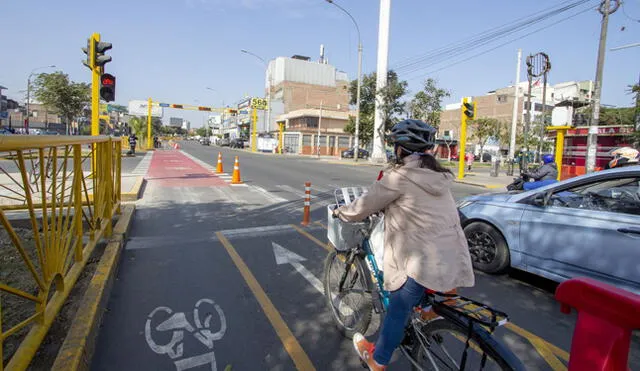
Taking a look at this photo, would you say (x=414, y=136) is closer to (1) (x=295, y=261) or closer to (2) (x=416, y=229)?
(2) (x=416, y=229)

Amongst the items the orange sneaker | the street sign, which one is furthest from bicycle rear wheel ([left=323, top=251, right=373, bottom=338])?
the street sign

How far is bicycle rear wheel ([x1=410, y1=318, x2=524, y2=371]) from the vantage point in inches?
80.1

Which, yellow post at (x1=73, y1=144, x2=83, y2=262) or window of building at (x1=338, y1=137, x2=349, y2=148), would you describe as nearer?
yellow post at (x1=73, y1=144, x2=83, y2=262)

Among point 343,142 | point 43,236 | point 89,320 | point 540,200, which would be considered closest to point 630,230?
point 540,200

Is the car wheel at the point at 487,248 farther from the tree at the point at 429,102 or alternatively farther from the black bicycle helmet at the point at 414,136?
the tree at the point at 429,102

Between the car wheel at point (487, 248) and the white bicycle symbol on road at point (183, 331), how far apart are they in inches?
129

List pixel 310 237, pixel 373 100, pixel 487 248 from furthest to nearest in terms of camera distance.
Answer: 1. pixel 373 100
2. pixel 310 237
3. pixel 487 248

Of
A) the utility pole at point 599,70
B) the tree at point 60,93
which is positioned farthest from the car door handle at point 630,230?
the tree at point 60,93

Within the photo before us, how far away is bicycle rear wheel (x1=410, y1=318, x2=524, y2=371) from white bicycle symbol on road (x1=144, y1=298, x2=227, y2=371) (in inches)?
61.9

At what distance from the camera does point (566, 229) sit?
4199 millimetres

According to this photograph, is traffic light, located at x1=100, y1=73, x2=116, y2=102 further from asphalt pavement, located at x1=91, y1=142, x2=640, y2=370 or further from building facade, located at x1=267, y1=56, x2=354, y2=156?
building facade, located at x1=267, y1=56, x2=354, y2=156

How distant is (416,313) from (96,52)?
9.72 m

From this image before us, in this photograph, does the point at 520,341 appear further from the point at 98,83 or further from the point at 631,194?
the point at 98,83

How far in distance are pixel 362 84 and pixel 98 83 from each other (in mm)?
30104
